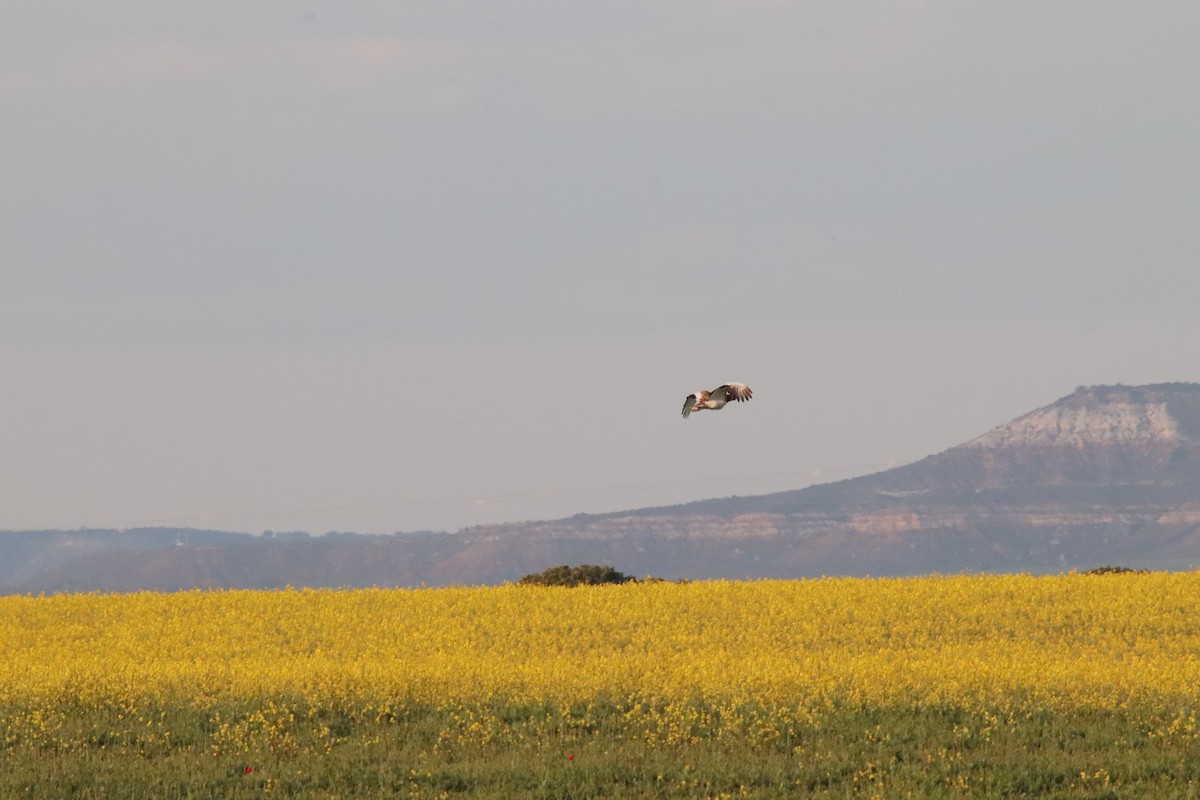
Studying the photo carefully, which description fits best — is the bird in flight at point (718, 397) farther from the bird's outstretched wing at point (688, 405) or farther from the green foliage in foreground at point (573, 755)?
the green foliage in foreground at point (573, 755)

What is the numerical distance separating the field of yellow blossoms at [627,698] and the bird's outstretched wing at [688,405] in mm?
4671

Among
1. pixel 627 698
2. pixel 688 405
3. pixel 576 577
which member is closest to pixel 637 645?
pixel 627 698

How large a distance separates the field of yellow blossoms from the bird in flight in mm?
4776

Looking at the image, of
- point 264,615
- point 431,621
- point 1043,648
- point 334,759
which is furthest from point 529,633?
point 334,759

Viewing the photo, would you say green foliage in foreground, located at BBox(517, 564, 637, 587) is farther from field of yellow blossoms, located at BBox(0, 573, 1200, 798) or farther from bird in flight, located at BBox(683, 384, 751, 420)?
bird in flight, located at BBox(683, 384, 751, 420)

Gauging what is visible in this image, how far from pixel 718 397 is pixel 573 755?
604cm

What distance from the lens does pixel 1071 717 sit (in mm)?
22688

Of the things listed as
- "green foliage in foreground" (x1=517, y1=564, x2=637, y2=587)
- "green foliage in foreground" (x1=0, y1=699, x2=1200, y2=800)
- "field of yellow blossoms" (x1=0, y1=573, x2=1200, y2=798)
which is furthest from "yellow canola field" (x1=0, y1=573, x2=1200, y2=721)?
"green foliage in foreground" (x1=517, y1=564, x2=637, y2=587)

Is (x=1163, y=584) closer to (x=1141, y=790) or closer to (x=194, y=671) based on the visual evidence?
(x=1141, y=790)

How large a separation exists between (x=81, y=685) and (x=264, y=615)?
39.0 feet

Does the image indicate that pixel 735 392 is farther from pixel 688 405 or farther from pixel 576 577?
pixel 576 577

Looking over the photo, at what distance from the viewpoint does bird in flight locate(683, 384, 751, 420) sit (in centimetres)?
1672

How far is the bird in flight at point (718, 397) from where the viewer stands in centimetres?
1672

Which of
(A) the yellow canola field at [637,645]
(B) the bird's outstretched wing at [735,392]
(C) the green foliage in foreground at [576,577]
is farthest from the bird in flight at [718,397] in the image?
(C) the green foliage in foreground at [576,577]
